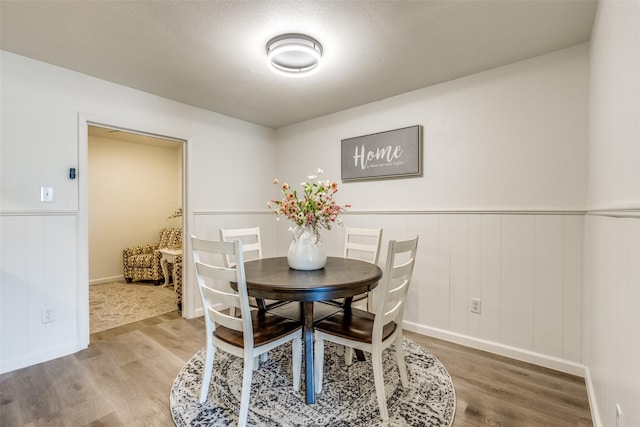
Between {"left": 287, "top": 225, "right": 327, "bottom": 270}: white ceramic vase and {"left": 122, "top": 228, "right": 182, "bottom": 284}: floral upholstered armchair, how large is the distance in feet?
10.8

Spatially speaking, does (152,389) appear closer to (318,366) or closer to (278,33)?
(318,366)

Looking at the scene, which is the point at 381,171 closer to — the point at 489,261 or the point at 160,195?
the point at 489,261

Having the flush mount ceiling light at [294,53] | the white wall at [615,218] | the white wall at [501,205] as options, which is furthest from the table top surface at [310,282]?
the flush mount ceiling light at [294,53]

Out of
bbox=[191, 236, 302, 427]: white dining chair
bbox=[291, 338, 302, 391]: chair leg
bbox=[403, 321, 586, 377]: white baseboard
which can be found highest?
bbox=[191, 236, 302, 427]: white dining chair

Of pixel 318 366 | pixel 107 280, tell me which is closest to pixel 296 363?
pixel 318 366

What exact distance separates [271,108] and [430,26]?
187 centimetres

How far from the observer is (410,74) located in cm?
247

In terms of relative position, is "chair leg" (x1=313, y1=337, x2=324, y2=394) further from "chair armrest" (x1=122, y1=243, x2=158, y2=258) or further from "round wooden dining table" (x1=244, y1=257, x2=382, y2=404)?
"chair armrest" (x1=122, y1=243, x2=158, y2=258)

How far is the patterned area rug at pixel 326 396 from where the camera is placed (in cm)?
161

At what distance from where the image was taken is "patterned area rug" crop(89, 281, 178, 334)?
3.12m

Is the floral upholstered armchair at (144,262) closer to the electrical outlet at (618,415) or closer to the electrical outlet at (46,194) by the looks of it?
the electrical outlet at (46,194)

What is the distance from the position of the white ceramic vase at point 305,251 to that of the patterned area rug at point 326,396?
29.9 inches

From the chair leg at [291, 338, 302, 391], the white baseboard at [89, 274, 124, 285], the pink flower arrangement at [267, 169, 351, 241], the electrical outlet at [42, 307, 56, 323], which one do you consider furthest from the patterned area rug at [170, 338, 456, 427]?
the white baseboard at [89, 274, 124, 285]

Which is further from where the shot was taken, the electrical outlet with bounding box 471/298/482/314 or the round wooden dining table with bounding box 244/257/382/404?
the electrical outlet with bounding box 471/298/482/314
